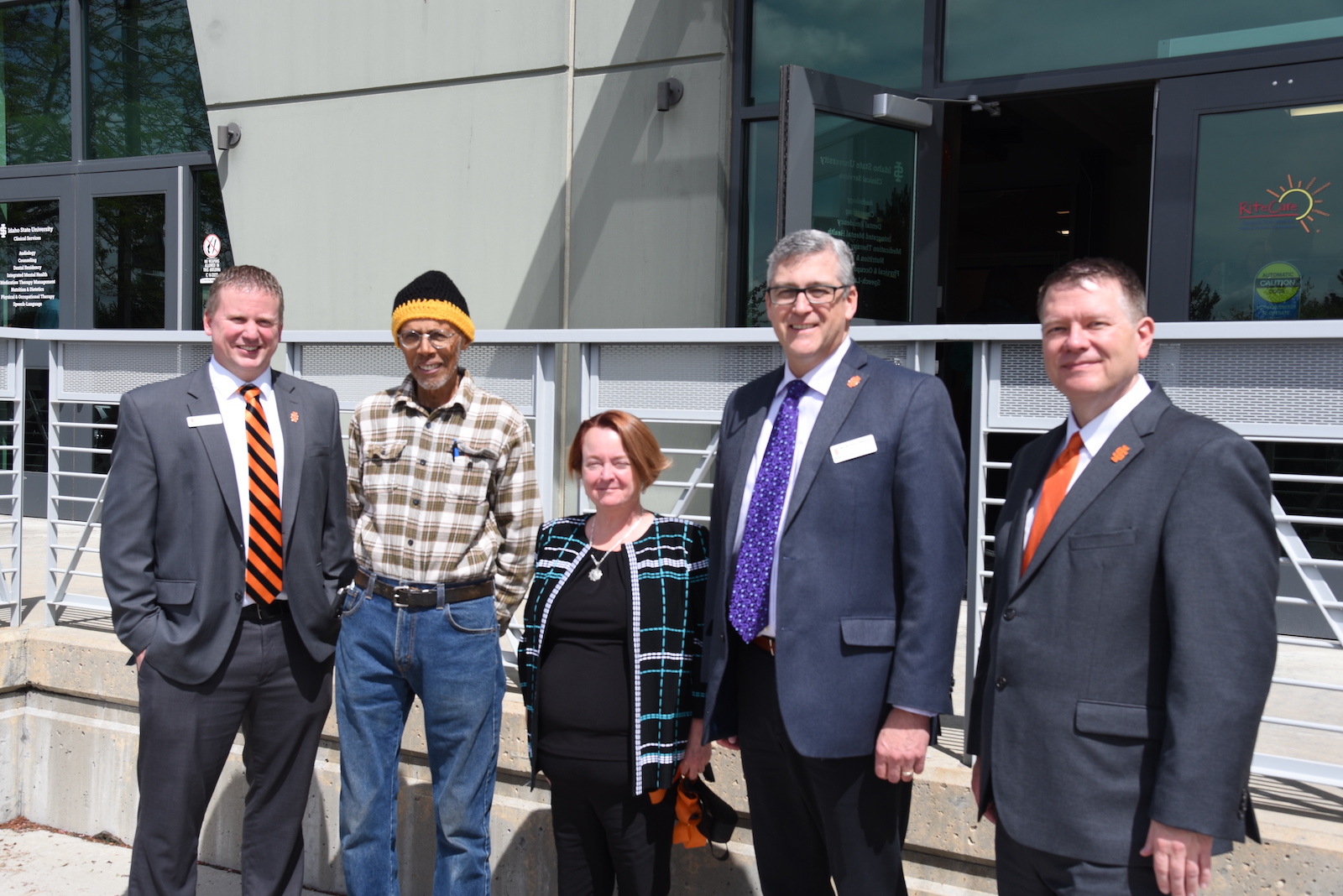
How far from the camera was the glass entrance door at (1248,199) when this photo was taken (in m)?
5.05

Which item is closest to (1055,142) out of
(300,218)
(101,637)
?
(300,218)

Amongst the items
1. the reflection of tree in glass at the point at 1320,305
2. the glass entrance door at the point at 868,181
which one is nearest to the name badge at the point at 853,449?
the glass entrance door at the point at 868,181

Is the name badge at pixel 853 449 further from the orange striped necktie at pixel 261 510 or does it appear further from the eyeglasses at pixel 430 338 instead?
the orange striped necktie at pixel 261 510

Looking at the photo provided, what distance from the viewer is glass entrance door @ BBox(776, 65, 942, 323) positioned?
5.30m

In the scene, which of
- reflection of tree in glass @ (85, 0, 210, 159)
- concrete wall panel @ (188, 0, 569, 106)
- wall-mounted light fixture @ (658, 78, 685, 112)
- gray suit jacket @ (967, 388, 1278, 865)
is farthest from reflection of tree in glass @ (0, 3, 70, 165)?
gray suit jacket @ (967, 388, 1278, 865)

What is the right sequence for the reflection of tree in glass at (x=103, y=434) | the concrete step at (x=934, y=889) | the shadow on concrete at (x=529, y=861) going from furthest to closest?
the reflection of tree in glass at (x=103, y=434), the shadow on concrete at (x=529, y=861), the concrete step at (x=934, y=889)

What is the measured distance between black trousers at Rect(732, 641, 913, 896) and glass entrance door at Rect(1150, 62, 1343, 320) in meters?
3.72

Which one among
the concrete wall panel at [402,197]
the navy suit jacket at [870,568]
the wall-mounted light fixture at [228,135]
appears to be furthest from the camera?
the wall-mounted light fixture at [228,135]

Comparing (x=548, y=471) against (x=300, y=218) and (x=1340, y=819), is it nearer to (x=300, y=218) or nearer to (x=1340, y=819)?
(x=1340, y=819)

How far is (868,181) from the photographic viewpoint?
5.68 m

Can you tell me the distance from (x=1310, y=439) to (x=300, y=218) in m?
6.86

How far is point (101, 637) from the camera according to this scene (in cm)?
478

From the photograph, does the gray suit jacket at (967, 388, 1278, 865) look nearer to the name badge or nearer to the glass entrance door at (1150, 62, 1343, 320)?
the name badge

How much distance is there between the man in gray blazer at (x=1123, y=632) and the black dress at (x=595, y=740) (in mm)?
923
